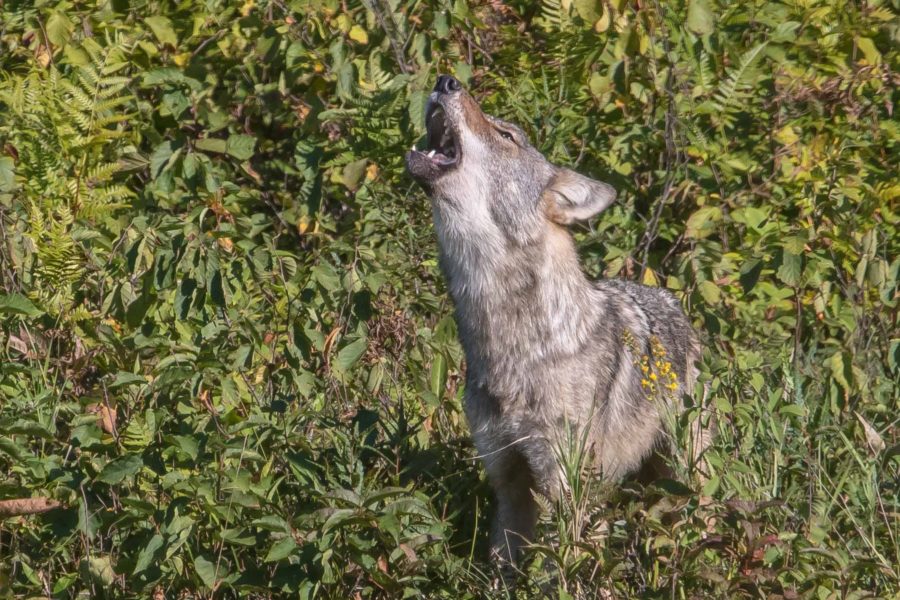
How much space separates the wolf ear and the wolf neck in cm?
15

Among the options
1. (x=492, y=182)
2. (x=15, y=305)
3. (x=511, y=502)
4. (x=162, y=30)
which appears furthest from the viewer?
(x=162, y=30)

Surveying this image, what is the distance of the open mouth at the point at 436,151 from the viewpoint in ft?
16.0

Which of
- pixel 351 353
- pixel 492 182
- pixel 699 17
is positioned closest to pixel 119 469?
pixel 351 353

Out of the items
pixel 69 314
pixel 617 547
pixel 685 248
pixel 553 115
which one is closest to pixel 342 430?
pixel 617 547

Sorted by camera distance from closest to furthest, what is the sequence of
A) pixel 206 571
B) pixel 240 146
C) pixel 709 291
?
pixel 206 571, pixel 709 291, pixel 240 146

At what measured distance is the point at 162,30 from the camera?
6.60 metres

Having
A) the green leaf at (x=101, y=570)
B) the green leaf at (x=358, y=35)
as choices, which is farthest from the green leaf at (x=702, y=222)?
the green leaf at (x=101, y=570)

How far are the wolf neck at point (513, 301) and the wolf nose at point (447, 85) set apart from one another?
685 millimetres

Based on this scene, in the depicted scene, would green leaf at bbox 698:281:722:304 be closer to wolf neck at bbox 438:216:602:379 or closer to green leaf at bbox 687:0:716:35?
wolf neck at bbox 438:216:602:379

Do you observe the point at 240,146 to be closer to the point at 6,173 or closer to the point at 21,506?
the point at 6,173

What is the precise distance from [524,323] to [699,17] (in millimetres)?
2053

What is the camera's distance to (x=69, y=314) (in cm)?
525

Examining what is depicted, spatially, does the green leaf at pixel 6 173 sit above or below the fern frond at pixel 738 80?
below

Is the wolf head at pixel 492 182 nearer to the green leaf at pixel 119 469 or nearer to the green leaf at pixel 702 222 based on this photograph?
the green leaf at pixel 702 222
